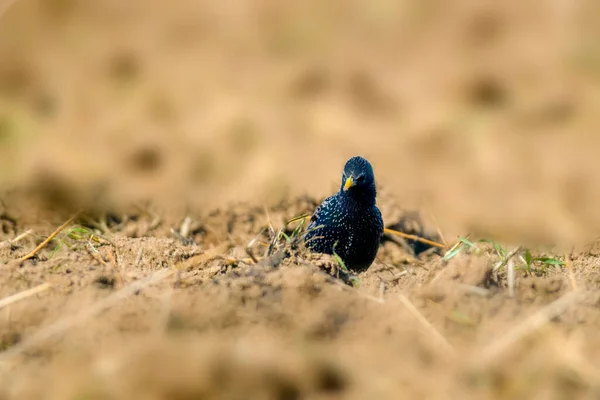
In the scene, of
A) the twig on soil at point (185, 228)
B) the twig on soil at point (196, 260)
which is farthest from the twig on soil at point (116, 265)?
the twig on soil at point (185, 228)

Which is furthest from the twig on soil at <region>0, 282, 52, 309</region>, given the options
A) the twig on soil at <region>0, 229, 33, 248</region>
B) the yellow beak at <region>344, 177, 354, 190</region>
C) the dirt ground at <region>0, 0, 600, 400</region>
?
the yellow beak at <region>344, 177, 354, 190</region>

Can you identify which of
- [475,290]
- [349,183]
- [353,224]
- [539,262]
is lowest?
[539,262]

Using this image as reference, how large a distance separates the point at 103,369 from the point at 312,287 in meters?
0.95

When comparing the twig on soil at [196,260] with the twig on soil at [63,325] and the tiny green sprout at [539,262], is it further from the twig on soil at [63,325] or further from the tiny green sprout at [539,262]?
the tiny green sprout at [539,262]

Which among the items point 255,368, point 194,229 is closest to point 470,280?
point 255,368

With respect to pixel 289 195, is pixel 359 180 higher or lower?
higher

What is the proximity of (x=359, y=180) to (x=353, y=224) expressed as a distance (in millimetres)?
229

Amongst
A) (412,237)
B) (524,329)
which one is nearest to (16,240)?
(412,237)

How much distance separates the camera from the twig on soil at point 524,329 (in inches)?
98.8

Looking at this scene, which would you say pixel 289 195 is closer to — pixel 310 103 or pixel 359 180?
pixel 359 180

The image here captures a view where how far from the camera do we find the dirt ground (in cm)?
247

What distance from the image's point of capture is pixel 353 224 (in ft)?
15.0

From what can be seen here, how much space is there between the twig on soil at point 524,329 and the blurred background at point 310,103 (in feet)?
9.78

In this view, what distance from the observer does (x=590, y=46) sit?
8039mm
